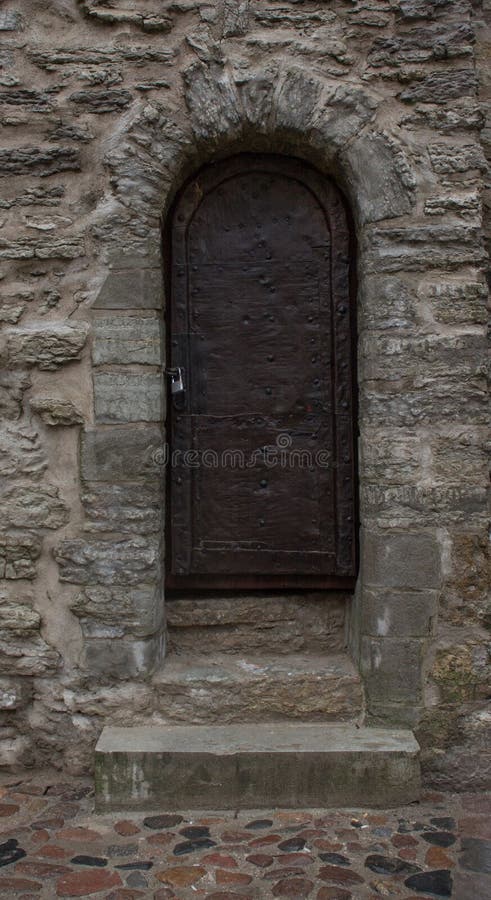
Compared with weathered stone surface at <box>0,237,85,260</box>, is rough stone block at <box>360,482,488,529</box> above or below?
below

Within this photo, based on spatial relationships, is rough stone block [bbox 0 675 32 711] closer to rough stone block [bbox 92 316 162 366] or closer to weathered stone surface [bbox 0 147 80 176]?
rough stone block [bbox 92 316 162 366]

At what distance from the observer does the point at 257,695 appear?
3201 mm

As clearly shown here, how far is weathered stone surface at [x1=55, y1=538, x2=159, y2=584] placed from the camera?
311 cm

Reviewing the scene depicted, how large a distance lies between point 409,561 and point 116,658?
121cm

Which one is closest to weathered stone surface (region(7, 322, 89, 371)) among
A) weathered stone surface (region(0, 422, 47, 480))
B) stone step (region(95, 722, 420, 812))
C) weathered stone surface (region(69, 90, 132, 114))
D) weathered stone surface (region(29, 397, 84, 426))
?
weathered stone surface (region(29, 397, 84, 426))

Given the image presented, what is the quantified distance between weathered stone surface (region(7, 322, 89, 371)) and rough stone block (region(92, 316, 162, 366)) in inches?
2.6

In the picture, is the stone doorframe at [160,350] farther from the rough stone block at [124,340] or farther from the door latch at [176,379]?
the door latch at [176,379]

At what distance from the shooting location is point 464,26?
309 cm

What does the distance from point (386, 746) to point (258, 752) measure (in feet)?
1.56

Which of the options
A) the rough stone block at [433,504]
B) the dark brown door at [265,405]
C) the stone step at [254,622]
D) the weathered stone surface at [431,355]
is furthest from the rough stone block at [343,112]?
the stone step at [254,622]

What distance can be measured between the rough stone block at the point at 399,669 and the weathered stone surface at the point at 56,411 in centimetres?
148

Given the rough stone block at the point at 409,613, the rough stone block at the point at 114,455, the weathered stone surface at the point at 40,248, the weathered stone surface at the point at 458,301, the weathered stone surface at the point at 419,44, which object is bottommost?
the rough stone block at the point at 409,613

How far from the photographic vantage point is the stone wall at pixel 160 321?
3.07 meters

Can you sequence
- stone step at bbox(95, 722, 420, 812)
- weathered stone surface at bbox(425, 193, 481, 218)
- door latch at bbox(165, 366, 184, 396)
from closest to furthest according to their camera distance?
stone step at bbox(95, 722, 420, 812) → weathered stone surface at bbox(425, 193, 481, 218) → door latch at bbox(165, 366, 184, 396)
